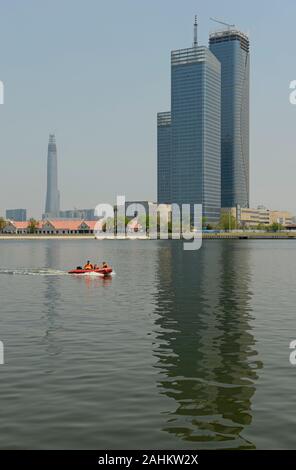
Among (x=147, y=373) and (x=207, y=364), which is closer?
(x=147, y=373)

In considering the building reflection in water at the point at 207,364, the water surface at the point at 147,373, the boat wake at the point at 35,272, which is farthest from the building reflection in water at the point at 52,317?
the boat wake at the point at 35,272

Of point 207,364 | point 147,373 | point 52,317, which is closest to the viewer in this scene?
point 147,373

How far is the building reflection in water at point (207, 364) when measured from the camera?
58.9 feet

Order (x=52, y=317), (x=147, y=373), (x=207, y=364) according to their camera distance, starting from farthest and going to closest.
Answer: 1. (x=52, y=317)
2. (x=207, y=364)
3. (x=147, y=373)

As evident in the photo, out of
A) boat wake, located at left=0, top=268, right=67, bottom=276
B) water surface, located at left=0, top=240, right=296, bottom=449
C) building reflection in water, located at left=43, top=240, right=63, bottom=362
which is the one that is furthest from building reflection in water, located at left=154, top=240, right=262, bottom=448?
boat wake, located at left=0, top=268, right=67, bottom=276

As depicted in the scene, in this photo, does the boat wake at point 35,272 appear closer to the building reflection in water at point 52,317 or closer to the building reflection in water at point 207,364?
the building reflection in water at point 52,317

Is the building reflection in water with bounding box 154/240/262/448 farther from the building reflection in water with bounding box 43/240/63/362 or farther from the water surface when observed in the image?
the building reflection in water with bounding box 43/240/63/362

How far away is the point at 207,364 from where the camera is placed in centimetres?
2609

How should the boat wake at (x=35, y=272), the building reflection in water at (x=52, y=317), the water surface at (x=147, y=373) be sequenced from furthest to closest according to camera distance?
1. the boat wake at (x=35, y=272)
2. the building reflection in water at (x=52, y=317)
3. the water surface at (x=147, y=373)

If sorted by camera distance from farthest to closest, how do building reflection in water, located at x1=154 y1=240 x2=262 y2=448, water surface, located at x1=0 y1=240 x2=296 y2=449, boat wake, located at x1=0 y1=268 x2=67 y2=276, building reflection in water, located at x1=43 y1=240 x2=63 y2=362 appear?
boat wake, located at x1=0 y1=268 x2=67 y2=276, building reflection in water, located at x1=43 y1=240 x2=63 y2=362, building reflection in water, located at x1=154 y1=240 x2=262 y2=448, water surface, located at x1=0 y1=240 x2=296 y2=449

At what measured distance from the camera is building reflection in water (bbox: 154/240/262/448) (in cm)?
1794

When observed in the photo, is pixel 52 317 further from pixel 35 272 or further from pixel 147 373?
pixel 35 272

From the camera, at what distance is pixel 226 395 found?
2123 centimetres

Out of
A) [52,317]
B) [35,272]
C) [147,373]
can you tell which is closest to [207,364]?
[147,373]
